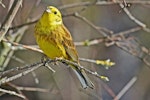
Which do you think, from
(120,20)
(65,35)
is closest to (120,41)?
(65,35)

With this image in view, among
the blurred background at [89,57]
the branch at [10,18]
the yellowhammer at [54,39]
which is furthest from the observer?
the blurred background at [89,57]

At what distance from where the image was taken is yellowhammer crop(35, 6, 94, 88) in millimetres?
2863

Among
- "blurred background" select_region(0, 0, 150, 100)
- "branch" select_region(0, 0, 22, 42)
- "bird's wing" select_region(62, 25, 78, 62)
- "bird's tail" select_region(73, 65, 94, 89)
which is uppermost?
"branch" select_region(0, 0, 22, 42)

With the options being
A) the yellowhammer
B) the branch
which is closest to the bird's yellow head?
the yellowhammer

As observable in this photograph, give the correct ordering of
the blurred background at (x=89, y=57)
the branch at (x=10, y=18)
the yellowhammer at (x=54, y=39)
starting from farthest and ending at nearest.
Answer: the blurred background at (x=89, y=57) < the yellowhammer at (x=54, y=39) < the branch at (x=10, y=18)

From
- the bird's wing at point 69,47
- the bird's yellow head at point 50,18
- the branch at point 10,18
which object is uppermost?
the branch at point 10,18

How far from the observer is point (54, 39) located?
9.50 feet

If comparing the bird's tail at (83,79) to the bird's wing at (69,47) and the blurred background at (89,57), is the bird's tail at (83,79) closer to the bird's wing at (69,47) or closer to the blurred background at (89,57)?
the bird's wing at (69,47)

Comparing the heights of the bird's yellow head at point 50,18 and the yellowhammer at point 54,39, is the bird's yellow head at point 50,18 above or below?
above

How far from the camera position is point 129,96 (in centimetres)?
691

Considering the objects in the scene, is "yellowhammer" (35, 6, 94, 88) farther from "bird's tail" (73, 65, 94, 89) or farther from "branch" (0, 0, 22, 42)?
"branch" (0, 0, 22, 42)

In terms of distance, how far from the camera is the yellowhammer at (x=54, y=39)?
9.39 ft

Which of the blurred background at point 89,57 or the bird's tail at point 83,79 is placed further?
the blurred background at point 89,57

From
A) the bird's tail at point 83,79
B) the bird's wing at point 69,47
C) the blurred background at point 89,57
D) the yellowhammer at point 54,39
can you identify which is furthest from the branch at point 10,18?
the blurred background at point 89,57
